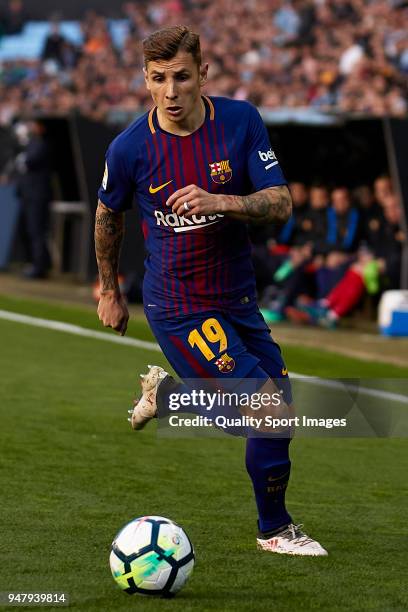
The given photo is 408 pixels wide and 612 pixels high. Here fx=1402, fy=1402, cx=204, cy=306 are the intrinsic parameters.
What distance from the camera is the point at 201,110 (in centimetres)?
565

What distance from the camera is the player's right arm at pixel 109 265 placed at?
19.6 feet

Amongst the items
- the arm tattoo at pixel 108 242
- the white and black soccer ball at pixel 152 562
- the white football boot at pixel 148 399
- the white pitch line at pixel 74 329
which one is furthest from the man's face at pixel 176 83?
the white pitch line at pixel 74 329

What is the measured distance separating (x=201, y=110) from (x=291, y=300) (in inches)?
378

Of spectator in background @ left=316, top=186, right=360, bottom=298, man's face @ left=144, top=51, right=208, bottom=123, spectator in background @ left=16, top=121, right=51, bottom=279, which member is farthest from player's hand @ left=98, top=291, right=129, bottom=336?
spectator in background @ left=16, top=121, right=51, bottom=279

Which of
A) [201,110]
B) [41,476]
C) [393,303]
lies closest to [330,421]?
[41,476]

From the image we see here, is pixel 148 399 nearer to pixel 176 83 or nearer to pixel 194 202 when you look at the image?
pixel 194 202

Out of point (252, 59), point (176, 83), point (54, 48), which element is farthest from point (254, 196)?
point (54, 48)

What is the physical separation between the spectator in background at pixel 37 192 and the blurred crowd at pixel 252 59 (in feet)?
2.77

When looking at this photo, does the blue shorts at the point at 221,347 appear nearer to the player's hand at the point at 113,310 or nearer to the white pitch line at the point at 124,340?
the player's hand at the point at 113,310

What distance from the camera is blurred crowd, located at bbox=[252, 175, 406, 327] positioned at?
14.7m

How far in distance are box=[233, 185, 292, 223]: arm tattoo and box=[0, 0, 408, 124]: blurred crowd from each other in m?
10.9

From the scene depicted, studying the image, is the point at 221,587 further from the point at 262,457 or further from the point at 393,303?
the point at 393,303

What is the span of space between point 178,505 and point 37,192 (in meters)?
13.3

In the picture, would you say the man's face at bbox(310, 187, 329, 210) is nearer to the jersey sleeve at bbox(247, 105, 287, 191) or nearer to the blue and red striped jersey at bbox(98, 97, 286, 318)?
the blue and red striped jersey at bbox(98, 97, 286, 318)
